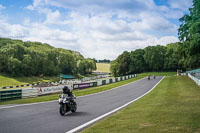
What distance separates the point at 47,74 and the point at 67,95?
92415 millimetres

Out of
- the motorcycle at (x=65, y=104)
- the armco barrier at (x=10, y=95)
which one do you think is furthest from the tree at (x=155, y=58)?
the motorcycle at (x=65, y=104)

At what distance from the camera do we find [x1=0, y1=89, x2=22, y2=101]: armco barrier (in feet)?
64.7

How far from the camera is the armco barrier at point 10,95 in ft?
64.7

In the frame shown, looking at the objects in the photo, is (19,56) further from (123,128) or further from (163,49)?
(123,128)

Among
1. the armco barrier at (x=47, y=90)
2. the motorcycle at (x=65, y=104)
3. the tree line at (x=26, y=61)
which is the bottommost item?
the armco barrier at (x=47, y=90)

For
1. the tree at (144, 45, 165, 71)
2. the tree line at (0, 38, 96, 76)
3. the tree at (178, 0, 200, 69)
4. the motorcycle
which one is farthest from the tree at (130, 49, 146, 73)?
the motorcycle

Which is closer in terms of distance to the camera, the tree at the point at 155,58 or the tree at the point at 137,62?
the tree at the point at 155,58

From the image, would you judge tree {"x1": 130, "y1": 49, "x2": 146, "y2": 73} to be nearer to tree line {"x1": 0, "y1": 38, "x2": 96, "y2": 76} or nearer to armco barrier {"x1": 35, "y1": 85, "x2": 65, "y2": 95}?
tree line {"x1": 0, "y1": 38, "x2": 96, "y2": 76}

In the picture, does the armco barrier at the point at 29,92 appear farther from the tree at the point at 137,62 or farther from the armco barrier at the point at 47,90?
the tree at the point at 137,62

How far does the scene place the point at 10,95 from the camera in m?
20.6

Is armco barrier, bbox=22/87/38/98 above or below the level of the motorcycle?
below

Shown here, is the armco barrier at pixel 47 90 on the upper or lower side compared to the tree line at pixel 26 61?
lower

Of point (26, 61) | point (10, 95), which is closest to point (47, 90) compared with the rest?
point (10, 95)

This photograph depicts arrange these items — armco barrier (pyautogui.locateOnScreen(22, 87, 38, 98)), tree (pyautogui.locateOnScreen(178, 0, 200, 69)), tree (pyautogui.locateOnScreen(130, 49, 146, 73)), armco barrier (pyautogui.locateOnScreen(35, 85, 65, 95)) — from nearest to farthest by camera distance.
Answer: armco barrier (pyautogui.locateOnScreen(22, 87, 38, 98)), armco barrier (pyautogui.locateOnScreen(35, 85, 65, 95)), tree (pyautogui.locateOnScreen(178, 0, 200, 69)), tree (pyautogui.locateOnScreen(130, 49, 146, 73))
